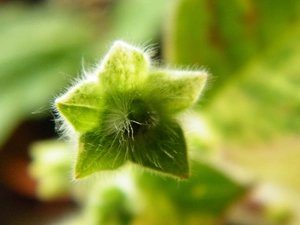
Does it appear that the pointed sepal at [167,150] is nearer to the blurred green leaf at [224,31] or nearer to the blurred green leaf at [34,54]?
the blurred green leaf at [224,31]

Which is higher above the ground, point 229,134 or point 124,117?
point 229,134

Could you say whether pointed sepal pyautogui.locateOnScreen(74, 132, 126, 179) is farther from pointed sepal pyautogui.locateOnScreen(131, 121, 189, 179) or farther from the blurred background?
the blurred background

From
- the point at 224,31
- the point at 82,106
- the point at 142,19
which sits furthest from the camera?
the point at 142,19

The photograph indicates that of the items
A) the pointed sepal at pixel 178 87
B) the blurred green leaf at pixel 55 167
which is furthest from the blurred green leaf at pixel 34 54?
the pointed sepal at pixel 178 87

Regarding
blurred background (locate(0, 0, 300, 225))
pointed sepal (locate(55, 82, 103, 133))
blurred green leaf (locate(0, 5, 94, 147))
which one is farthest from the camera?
blurred green leaf (locate(0, 5, 94, 147))

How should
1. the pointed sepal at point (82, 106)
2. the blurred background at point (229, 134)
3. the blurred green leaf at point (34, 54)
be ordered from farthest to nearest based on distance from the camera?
the blurred green leaf at point (34, 54) < the blurred background at point (229, 134) < the pointed sepal at point (82, 106)

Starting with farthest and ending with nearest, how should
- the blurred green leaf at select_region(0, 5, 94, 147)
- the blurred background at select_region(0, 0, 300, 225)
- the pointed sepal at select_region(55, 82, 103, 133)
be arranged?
1. the blurred green leaf at select_region(0, 5, 94, 147)
2. the blurred background at select_region(0, 0, 300, 225)
3. the pointed sepal at select_region(55, 82, 103, 133)

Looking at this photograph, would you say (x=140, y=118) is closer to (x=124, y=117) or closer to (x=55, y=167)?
(x=124, y=117)

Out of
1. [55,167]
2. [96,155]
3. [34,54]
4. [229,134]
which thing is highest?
[34,54]

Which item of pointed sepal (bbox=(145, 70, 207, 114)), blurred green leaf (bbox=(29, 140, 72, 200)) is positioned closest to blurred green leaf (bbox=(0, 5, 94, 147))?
blurred green leaf (bbox=(29, 140, 72, 200))

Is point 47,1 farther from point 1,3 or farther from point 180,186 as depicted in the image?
point 180,186

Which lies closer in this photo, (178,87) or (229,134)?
(178,87)

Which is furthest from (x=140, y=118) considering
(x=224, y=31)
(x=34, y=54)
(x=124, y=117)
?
(x=34, y=54)
